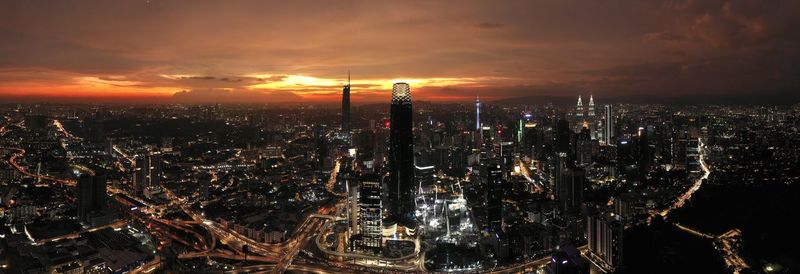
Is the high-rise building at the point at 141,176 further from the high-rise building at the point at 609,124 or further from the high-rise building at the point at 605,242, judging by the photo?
the high-rise building at the point at 609,124

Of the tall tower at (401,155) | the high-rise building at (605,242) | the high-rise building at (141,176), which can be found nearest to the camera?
the high-rise building at (605,242)

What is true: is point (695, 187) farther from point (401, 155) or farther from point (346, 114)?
point (346, 114)

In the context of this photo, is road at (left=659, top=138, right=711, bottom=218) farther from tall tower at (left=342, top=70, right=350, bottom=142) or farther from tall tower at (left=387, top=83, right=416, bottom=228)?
tall tower at (left=342, top=70, right=350, bottom=142)

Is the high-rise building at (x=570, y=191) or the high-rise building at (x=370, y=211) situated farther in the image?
the high-rise building at (x=570, y=191)

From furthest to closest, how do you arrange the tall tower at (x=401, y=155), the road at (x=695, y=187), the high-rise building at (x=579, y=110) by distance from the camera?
the high-rise building at (x=579, y=110) < the road at (x=695, y=187) < the tall tower at (x=401, y=155)

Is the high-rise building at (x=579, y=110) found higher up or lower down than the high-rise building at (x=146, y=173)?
higher up

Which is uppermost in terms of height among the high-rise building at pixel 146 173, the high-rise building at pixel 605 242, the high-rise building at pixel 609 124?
→ the high-rise building at pixel 609 124

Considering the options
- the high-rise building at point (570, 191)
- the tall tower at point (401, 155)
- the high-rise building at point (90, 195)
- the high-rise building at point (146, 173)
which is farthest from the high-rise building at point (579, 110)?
the high-rise building at point (90, 195)

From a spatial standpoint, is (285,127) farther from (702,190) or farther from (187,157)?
(702,190)
